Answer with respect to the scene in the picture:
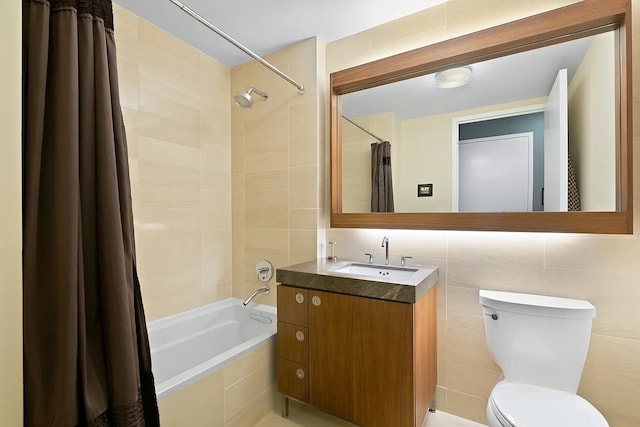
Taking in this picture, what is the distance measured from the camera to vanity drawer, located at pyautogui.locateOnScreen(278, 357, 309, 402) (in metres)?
1.67

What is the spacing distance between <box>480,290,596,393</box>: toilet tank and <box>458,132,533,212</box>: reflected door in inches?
18.8

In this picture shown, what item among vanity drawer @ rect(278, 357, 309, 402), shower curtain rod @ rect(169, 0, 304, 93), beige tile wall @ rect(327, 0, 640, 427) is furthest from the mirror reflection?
vanity drawer @ rect(278, 357, 309, 402)

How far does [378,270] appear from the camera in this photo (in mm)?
1898

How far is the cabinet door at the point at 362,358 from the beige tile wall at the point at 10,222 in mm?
1209

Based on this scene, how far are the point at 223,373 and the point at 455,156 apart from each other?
1.80 m

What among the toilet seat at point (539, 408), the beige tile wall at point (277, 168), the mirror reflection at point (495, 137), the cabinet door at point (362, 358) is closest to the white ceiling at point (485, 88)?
the mirror reflection at point (495, 137)

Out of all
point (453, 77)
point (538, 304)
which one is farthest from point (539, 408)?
point (453, 77)

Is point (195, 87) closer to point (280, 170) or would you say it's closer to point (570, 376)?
point (280, 170)

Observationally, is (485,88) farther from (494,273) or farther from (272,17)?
(272,17)

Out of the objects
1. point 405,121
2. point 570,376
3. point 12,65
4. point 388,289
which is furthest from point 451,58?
point 12,65

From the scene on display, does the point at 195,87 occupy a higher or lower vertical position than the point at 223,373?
higher

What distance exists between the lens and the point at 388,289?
1.41 meters

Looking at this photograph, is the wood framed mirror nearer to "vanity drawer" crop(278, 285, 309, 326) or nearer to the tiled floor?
"vanity drawer" crop(278, 285, 309, 326)

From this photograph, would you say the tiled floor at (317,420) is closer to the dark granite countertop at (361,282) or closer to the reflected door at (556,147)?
the dark granite countertop at (361,282)
